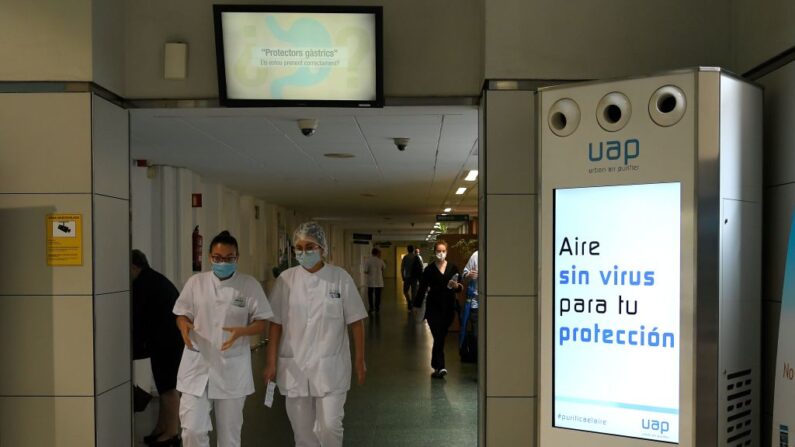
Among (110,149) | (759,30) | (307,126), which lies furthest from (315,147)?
(759,30)

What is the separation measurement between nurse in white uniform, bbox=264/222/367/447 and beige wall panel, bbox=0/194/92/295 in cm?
117

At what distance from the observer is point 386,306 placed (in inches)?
741

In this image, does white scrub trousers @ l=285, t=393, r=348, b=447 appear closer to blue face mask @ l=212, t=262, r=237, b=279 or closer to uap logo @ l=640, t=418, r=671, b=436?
blue face mask @ l=212, t=262, r=237, b=279

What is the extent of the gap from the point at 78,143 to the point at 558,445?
293 cm

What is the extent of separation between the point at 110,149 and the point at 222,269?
97cm

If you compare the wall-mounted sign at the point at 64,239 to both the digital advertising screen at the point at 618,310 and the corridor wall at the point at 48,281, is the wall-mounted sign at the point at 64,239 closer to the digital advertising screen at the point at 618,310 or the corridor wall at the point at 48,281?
the corridor wall at the point at 48,281

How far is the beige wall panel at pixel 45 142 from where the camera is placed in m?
3.45

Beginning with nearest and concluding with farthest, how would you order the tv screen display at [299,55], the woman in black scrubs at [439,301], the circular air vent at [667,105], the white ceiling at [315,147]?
the circular air vent at [667,105] → the tv screen display at [299,55] → the white ceiling at [315,147] → the woman in black scrubs at [439,301]

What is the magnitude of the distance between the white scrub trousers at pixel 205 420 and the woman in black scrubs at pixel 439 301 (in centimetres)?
373

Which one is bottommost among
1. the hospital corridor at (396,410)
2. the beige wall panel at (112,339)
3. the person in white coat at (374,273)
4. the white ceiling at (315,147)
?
the hospital corridor at (396,410)

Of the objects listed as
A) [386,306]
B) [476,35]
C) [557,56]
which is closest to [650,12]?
[557,56]

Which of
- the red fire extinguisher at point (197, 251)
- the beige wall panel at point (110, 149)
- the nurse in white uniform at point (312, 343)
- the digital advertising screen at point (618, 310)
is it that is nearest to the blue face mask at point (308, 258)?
the nurse in white uniform at point (312, 343)

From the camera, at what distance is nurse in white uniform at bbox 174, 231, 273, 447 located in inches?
152

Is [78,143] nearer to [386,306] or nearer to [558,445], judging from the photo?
[558,445]
